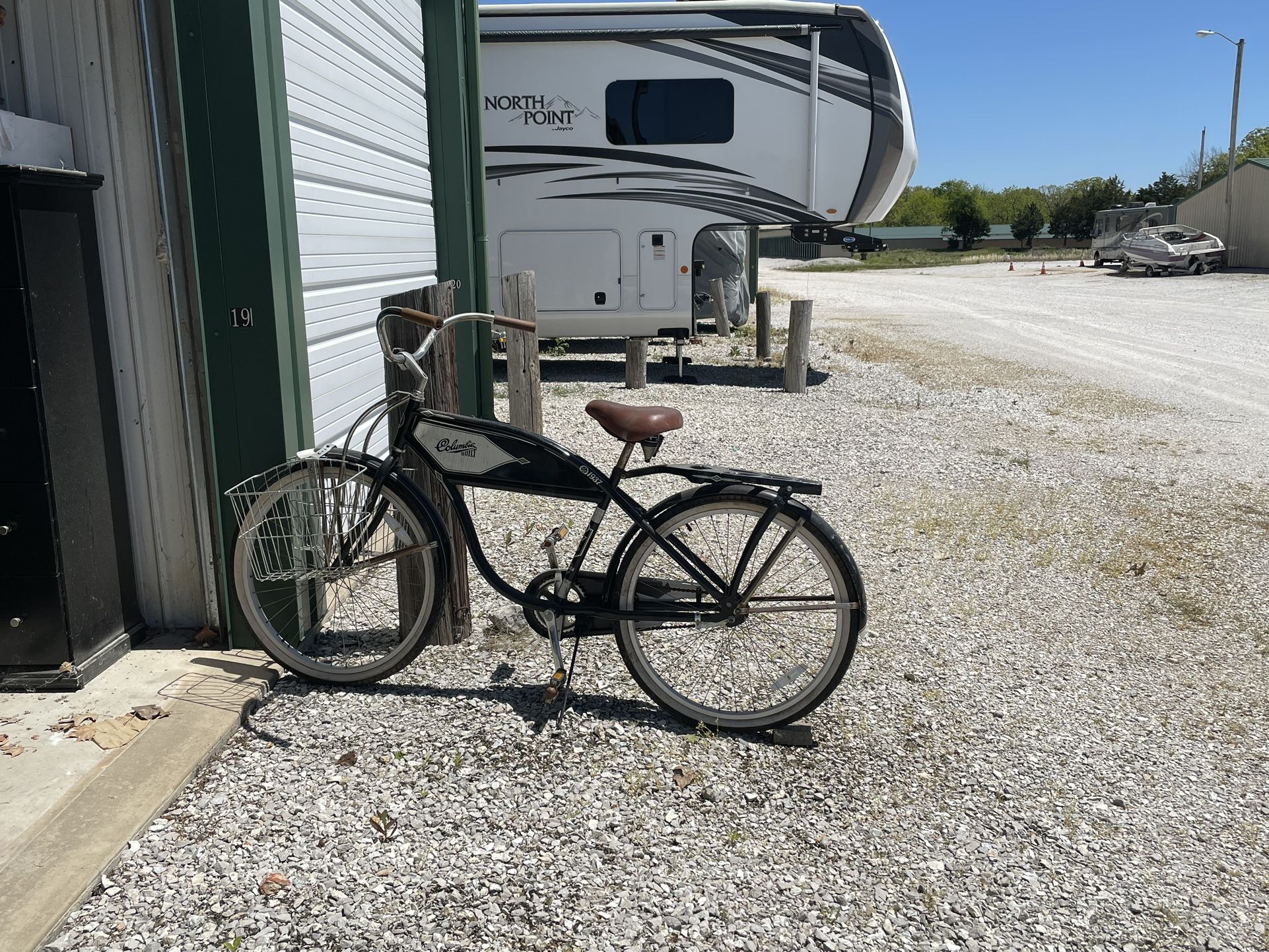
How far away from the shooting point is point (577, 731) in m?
3.60

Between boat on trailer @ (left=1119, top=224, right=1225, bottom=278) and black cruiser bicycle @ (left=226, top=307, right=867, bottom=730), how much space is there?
1328 inches

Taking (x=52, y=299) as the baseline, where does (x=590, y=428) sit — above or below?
below

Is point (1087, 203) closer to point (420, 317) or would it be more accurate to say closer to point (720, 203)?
point (720, 203)

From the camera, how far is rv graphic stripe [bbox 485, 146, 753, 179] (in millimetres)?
12078

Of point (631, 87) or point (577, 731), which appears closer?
point (577, 731)

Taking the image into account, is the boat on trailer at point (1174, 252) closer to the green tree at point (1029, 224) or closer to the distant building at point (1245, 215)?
the distant building at point (1245, 215)

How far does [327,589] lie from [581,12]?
30.6ft

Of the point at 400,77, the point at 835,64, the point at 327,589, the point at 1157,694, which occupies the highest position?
the point at 835,64

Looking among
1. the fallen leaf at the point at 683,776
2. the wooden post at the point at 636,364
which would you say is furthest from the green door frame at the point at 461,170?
the fallen leaf at the point at 683,776

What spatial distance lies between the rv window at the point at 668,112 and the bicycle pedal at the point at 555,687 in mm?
9352

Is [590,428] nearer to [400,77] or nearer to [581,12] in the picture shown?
[400,77]

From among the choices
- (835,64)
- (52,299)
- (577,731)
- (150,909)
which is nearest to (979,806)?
(577,731)

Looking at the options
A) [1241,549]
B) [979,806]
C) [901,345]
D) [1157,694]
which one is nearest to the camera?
[979,806]

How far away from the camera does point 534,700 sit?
3828 mm
